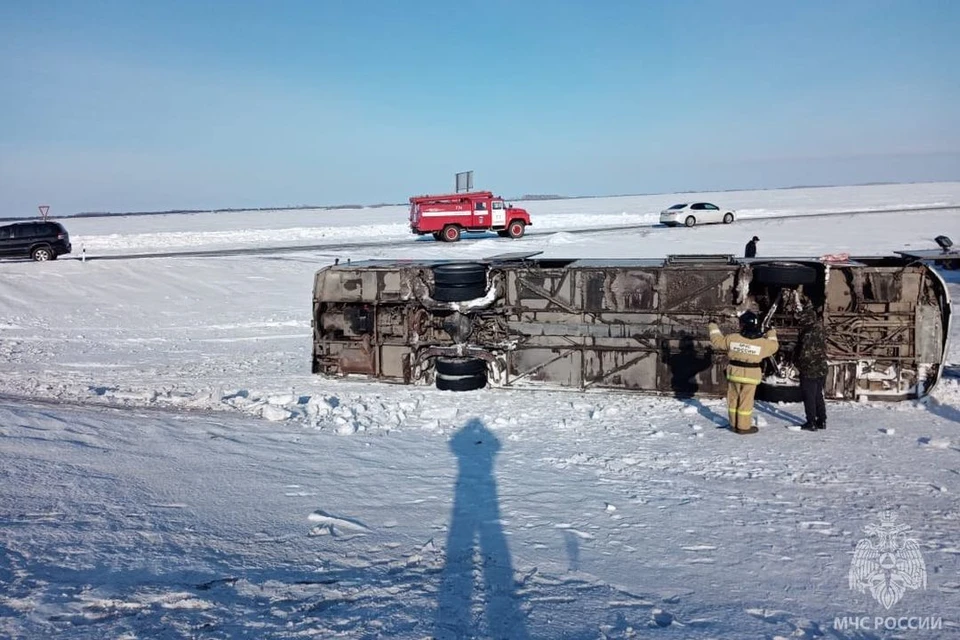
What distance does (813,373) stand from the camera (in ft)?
24.5

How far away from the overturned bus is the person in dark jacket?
1148 mm

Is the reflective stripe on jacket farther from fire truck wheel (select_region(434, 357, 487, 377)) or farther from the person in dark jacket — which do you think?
fire truck wheel (select_region(434, 357, 487, 377))

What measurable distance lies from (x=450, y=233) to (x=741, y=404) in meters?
24.5

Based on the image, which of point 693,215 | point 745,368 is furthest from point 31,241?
point 693,215

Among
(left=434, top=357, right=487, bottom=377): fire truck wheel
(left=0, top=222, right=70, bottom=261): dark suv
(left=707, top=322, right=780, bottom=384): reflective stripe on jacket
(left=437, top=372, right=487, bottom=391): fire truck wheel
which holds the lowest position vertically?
(left=437, top=372, right=487, bottom=391): fire truck wheel

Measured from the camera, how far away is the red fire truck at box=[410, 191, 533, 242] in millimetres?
30797

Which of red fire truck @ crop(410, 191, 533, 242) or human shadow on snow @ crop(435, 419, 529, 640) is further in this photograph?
red fire truck @ crop(410, 191, 533, 242)

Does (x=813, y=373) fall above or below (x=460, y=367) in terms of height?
above

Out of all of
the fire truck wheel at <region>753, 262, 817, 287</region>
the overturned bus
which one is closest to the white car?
the overturned bus

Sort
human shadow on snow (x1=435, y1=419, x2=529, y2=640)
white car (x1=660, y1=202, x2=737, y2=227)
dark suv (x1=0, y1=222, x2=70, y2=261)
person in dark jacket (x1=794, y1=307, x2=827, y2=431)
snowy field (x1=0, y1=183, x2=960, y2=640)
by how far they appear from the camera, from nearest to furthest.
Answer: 1. human shadow on snow (x1=435, y1=419, x2=529, y2=640)
2. snowy field (x1=0, y1=183, x2=960, y2=640)
3. person in dark jacket (x1=794, y1=307, x2=827, y2=431)
4. dark suv (x1=0, y1=222, x2=70, y2=261)
5. white car (x1=660, y1=202, x2=737, y2=227)

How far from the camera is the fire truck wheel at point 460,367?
31.8 feet

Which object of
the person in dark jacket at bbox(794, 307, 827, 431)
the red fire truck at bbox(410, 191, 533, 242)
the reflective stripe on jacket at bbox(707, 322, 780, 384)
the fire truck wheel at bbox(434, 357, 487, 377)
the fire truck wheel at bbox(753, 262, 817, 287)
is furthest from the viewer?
the red fire truck at bbox(410, 191, 533, 242)

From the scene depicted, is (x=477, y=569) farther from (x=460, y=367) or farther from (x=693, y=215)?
(x=693, y=215)

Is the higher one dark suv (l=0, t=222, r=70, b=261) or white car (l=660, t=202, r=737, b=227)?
white car (l=660, t=202, r=737, b=227)
